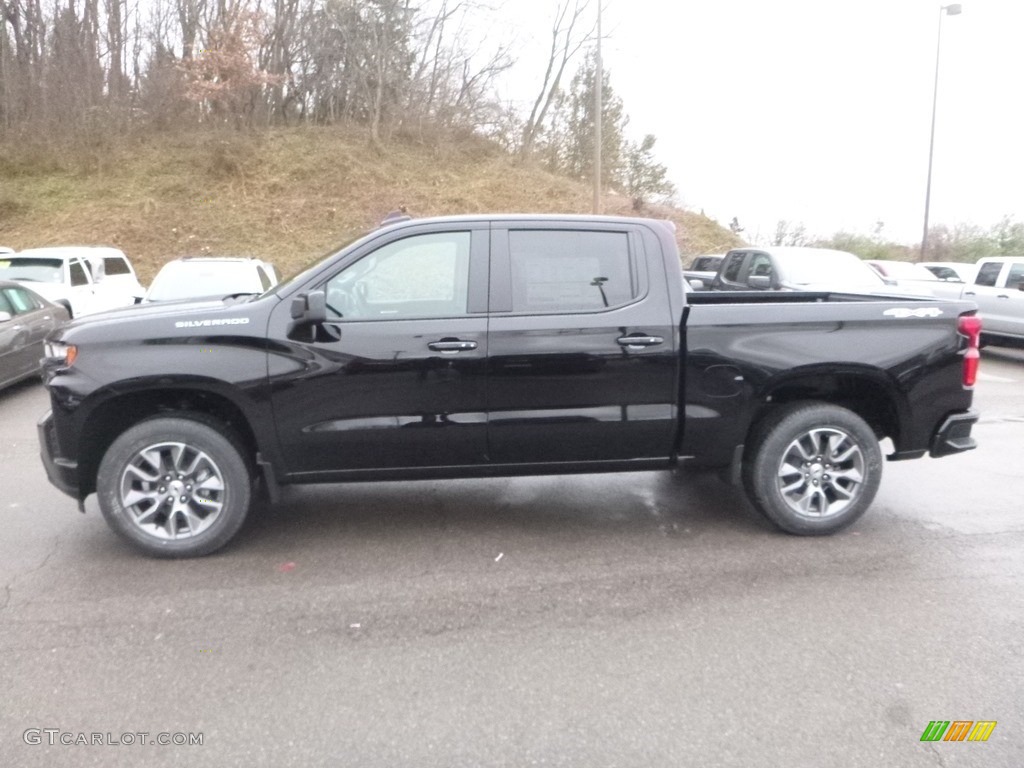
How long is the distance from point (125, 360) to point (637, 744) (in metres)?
3.34

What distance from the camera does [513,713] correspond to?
3.45 metres

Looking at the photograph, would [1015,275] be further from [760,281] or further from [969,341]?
[969,341]

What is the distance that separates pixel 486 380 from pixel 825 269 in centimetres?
940

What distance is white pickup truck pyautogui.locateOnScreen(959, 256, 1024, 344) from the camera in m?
14.2

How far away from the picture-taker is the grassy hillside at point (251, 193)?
25.9 metres

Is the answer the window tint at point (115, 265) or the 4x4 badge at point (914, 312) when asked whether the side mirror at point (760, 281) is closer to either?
the 4x4 badge at point (914, 312)

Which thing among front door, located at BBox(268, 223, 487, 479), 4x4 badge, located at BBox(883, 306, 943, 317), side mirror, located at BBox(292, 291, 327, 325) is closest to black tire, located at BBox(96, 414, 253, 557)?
front door, located at BBox(268, 223, 487, 479)

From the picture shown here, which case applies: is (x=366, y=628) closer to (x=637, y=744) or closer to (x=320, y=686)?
(x=320, y=686)

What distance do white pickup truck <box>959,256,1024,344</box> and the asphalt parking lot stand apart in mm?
9484

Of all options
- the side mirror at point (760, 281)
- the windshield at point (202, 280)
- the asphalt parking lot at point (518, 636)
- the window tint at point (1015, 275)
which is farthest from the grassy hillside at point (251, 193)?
the asphalt parking lot at point (518, 636)

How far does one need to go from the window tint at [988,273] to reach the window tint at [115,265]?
15.1 meters

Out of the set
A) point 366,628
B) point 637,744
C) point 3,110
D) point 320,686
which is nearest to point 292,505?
point 366,628

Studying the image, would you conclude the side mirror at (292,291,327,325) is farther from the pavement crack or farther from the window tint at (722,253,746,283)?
the window tint at (722,253,746,283)

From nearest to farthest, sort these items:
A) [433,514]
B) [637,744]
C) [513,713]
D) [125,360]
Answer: [637,744], [513,713], [125,360], [433,514]
